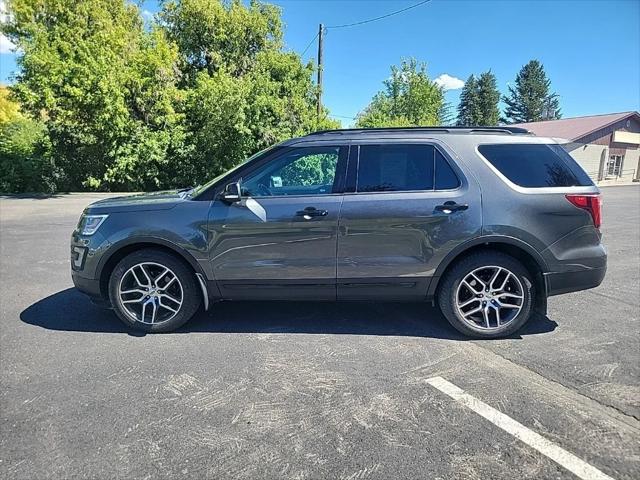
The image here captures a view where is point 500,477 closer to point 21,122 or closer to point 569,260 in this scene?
point 569,260

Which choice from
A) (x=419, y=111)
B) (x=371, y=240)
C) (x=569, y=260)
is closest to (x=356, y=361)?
(x=371, y=240)

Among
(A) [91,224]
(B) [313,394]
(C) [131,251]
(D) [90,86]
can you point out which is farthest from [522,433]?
(D) [90,86]

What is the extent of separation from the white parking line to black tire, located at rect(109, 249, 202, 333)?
2.23 m

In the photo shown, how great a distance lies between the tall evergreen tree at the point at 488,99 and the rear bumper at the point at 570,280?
241 feet

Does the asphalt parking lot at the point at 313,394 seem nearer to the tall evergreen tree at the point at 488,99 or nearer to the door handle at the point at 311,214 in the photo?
the door handle at the point at 311,214

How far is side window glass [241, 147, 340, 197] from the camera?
4047 millimetres

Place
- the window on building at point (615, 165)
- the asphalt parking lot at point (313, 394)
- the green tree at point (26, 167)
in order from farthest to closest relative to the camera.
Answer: the window on building at point (615, 165) → the green tree at point (26, 167) → the asphalt parking lot at point (313, 394)

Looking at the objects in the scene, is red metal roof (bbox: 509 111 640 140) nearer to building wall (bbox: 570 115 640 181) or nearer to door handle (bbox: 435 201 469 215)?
building wall (bbox: 570 115 640 181)

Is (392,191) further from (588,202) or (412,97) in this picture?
(412,97)

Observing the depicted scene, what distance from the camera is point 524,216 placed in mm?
3848

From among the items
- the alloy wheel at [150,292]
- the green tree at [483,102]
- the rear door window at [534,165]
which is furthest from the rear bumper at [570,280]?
the green tree at [483,102]

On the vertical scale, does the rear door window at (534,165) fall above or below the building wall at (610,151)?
below

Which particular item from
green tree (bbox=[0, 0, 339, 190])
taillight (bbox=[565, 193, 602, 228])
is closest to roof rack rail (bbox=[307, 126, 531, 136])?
taillight (bbox=[565, 193, 602, 228])

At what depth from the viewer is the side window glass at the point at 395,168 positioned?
396 cm
